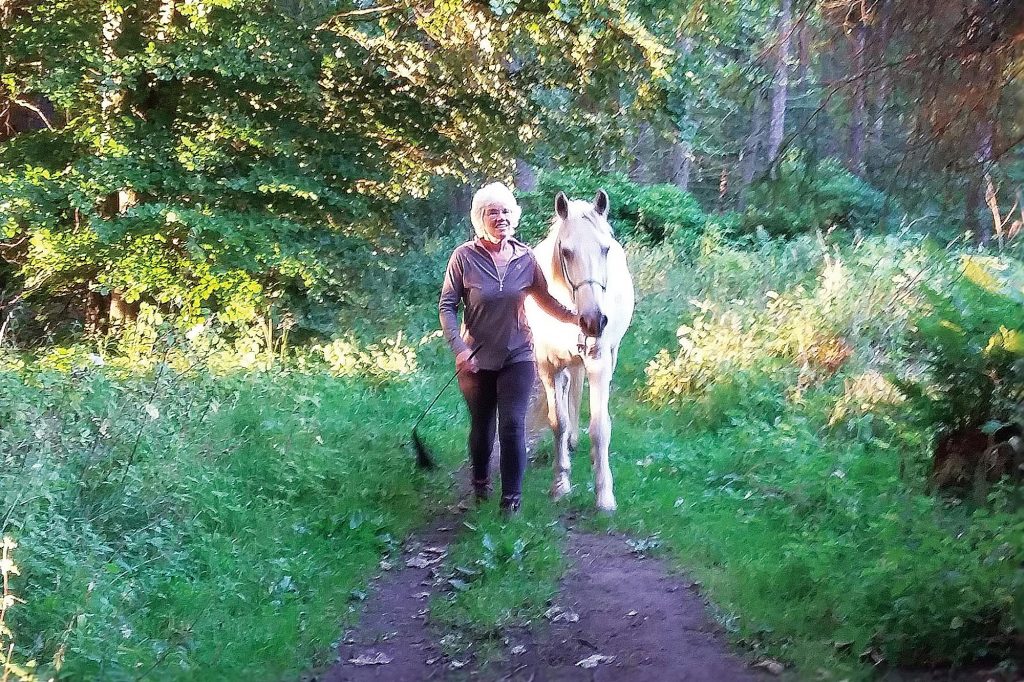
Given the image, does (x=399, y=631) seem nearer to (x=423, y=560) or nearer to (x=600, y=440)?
(x=423, y=560)

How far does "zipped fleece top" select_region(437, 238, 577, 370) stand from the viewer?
4953 millimetres

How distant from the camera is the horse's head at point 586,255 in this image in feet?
16.0

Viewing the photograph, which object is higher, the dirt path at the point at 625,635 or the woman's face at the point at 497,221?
the woman's face at the point at 497,221

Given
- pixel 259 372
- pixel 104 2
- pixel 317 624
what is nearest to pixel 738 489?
pixel 317 624

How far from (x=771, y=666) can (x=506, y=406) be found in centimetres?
235

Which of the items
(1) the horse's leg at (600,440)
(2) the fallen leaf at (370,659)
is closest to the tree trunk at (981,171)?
(1) the horse's leg at (600,440)

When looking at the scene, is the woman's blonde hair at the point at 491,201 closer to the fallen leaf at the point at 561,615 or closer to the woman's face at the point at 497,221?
the woman's face at the point at 497,221

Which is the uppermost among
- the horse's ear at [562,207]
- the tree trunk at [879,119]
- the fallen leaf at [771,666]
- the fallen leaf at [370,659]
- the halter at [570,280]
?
the tree trunk at [879,119]

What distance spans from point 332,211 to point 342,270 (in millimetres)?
670

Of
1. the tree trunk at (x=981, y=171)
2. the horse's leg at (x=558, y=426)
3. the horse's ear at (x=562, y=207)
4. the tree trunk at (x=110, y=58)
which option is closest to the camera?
the tree trunk at (x=981, y=171)

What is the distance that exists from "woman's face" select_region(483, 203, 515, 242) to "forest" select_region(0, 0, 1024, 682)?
4.93 ft

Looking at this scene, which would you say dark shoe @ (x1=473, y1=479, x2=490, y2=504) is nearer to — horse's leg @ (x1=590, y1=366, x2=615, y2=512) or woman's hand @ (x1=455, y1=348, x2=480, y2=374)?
horse's leg @ (x1=590, y1=366, x2=615, y2=512)

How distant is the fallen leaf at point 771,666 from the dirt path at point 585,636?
63 mm

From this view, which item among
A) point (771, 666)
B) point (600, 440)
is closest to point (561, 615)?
point (771, 666)
